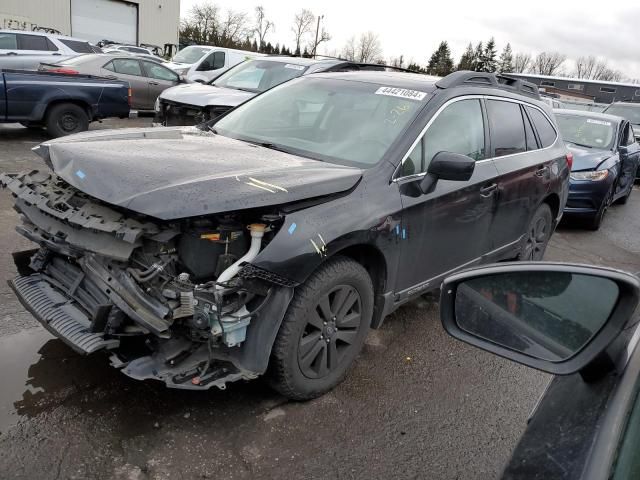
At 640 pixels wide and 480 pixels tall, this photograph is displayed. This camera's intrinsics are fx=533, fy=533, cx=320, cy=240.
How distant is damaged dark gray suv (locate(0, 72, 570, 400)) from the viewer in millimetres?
2543

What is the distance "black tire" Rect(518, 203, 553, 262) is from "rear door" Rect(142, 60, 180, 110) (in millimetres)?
10437

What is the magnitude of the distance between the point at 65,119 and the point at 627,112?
590 inches

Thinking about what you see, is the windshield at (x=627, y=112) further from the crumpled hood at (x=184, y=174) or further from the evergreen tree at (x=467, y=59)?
the evergreen tree at (x=467, y=59)

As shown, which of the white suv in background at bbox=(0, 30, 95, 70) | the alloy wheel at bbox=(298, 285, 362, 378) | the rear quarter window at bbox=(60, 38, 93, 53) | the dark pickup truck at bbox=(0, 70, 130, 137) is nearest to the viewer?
the alloy wheel at bbox=(298, 285, 362, 378)

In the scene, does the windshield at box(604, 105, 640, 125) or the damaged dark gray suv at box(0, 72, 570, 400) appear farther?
the windshield at box(604, 105, 640, 125)

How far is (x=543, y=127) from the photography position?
203 inches

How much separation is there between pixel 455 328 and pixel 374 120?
2.30m

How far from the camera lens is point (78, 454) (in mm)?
2545

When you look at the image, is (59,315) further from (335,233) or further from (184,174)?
(335,233)

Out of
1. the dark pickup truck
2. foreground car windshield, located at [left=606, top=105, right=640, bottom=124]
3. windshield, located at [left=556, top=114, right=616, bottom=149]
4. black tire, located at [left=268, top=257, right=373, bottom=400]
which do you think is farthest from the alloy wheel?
foreground car windshield, located at [left=606, top=105, right=640, bottom=124]

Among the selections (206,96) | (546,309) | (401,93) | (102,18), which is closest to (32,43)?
(206,96)

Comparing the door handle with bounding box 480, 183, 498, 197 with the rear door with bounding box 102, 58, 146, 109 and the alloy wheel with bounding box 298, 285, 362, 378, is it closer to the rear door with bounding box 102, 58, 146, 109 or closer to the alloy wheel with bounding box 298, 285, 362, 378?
the alloy wheel with bounding box 298, 285, 362, 378

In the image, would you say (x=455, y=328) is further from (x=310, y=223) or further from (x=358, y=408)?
(x=358, y=408)

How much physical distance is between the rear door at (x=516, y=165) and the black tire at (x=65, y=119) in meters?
7.79
